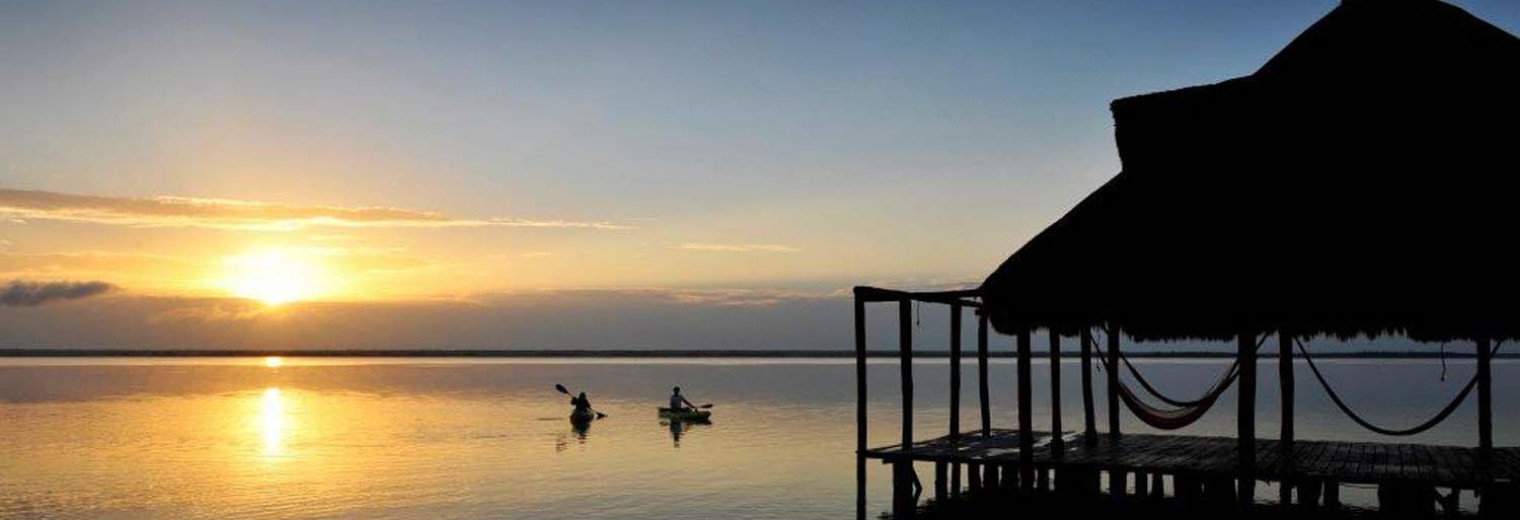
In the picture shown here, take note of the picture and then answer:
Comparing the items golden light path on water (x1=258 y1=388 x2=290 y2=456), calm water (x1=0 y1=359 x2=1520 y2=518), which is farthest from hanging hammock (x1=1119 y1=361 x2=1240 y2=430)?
golden light path on water (x1=258 y1=388 x2=290 y2=456)

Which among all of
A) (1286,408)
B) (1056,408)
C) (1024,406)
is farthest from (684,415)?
(1024,406)

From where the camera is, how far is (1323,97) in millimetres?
12734

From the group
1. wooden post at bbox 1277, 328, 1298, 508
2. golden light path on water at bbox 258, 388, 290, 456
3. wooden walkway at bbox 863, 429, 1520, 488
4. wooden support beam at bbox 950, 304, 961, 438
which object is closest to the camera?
wooden walkway at bbox 863, 429, 1520, 488

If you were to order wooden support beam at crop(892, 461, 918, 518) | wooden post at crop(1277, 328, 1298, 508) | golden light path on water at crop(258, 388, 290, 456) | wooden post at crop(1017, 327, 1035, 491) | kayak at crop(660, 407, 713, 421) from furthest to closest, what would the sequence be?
kayak at crop(660, 407, 713, 421), golden light path on water at crop(258, 388, 290, 456), wooden support beam at crop(892, 461, 918, 518), wooden post at crop(1277, 328, 1298, 508), wooden post at crop(1017, 327, 1035, 491)

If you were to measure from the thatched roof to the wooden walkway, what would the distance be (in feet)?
5.09

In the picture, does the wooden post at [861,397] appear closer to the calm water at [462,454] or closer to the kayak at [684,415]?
the calm water at [462,454]

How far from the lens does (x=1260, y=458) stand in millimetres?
15219

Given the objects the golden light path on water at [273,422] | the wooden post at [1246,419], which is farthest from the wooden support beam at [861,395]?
the golden light path on water at [273,422]

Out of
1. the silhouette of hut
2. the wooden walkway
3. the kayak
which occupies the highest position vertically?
the silhouette of hut

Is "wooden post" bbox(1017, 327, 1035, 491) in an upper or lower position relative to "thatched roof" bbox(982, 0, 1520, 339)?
lower

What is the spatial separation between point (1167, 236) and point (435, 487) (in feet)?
49.2

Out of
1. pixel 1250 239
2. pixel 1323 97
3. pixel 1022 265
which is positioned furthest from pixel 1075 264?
pixel 1323 97

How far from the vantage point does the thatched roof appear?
37.3 ft

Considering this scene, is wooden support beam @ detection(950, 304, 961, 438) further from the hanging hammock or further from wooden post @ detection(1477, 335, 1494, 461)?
wooden post @ detection(1477, 335, 1494, 461)
